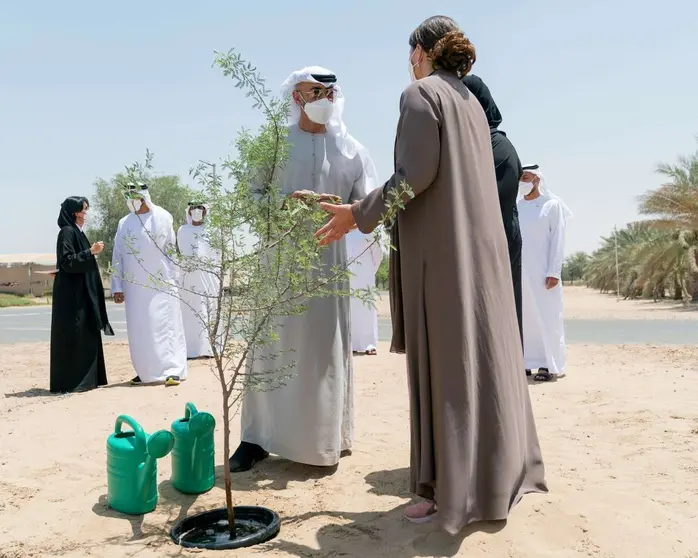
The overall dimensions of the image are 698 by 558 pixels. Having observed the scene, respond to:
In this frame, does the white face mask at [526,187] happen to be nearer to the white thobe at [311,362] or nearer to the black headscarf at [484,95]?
the black headscarf at [484,95]

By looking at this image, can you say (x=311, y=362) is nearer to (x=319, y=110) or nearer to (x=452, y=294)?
(x=452, y=294)

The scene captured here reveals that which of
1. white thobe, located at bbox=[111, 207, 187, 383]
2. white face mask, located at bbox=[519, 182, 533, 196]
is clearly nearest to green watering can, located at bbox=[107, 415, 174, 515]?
white thobe, located at bbox=[111, 207, 187, 383]

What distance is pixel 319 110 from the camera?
3732mm

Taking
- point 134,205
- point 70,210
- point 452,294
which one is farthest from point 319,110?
point 70,210

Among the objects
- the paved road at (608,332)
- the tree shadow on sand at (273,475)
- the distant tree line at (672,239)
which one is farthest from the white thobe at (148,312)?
the distant tree line at (672,239)

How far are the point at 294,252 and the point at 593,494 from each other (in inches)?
73.2

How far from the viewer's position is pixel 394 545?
275 cm

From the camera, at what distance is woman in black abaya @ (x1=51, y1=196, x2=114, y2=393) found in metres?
6.82

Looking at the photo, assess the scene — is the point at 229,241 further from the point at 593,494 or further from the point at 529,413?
the point at 593,494

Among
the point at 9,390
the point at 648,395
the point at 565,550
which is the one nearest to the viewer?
the point at 565,550

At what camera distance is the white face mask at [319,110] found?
147 inches

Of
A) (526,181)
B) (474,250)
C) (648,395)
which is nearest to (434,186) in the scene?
(474,250)

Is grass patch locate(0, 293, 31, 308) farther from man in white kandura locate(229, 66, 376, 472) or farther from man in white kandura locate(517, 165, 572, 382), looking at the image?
man in white kandura locate(229, 66, 376, 472)

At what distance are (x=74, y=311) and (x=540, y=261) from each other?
480 cm
